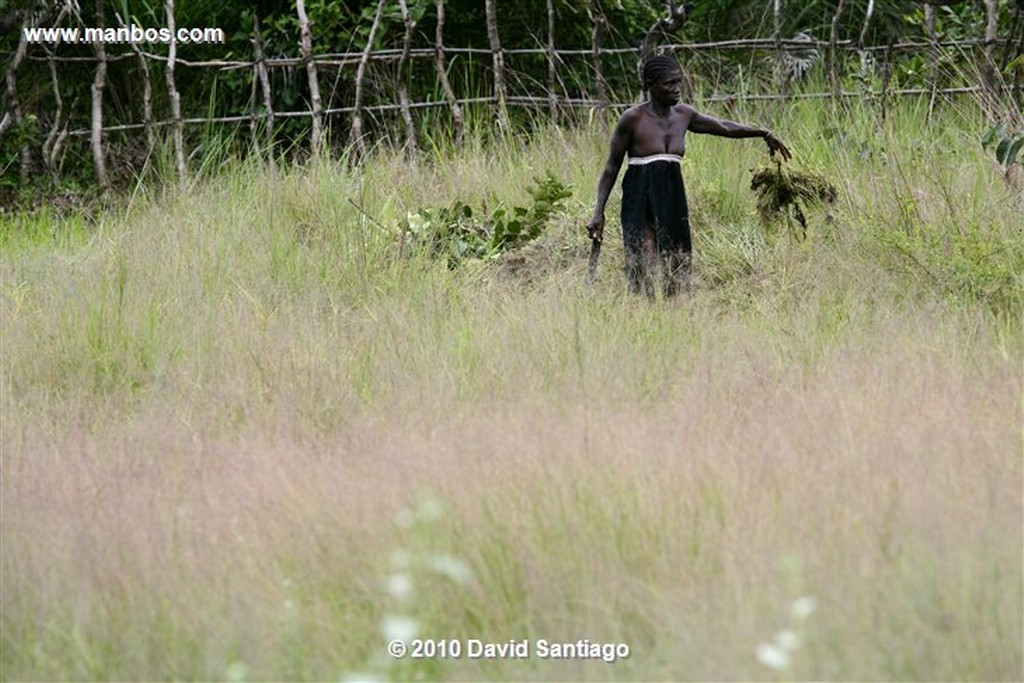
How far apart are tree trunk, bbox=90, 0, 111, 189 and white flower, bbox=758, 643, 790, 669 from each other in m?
7.23

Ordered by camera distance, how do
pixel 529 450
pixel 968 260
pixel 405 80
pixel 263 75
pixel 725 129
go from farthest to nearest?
A: pixel 405 80, pixel 263 75, pixel 725 129, pixel 968 260, pixel 529 450

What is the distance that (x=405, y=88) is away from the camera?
9805 millimetres

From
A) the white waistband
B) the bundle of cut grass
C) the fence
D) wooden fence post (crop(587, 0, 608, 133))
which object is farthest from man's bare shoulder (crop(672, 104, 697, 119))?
wooden fence post (crop(587, 0, 608, 133))

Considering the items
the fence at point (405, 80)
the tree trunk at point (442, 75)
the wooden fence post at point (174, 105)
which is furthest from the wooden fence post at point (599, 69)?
the wooden fence post at point (174, 105)

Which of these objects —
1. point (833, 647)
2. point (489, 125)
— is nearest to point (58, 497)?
point (833, 647)

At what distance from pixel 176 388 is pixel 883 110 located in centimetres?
483

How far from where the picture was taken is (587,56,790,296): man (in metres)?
6.34

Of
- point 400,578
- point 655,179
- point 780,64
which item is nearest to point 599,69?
point 780,64

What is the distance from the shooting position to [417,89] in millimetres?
10273

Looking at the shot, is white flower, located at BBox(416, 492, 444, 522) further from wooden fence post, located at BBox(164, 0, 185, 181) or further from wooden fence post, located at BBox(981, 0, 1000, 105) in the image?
wooden fence post, located at BBox(164, 0, 185, 181)

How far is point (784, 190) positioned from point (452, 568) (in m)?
4.16

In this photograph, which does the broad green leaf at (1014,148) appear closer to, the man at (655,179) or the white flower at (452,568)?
the man at (655,179)

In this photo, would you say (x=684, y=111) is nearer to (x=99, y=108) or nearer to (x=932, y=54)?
(x=932, y=54)

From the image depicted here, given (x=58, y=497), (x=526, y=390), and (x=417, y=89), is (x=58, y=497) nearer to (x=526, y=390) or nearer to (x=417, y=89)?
(x=526, y=390)
